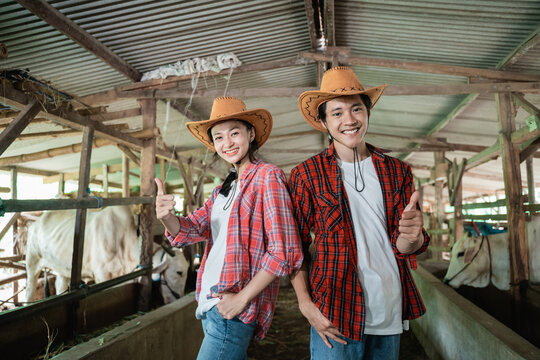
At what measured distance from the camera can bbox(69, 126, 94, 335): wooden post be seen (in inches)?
130

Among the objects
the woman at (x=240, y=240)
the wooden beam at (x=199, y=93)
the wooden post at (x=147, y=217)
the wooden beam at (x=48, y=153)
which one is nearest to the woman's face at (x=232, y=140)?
the woman at (x=240, y=240)

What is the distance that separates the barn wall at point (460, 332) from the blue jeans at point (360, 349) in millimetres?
1105

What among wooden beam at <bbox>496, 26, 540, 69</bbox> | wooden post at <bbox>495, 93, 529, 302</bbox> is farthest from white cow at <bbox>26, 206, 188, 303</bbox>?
wooden beam at <bbox>496, 26, 540, 69</bbox>

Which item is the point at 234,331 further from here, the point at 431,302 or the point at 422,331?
the point at 422,331

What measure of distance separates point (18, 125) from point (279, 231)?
253 centimetres

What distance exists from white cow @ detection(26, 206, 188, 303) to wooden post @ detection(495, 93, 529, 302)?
455 centimetres

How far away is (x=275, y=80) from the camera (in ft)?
19.0

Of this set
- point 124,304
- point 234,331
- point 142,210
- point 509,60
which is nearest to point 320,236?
point 234,331

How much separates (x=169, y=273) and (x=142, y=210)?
1.13 metres

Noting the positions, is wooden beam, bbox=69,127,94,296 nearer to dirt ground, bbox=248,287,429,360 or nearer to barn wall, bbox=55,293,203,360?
barn wall, bbox=55,293,203,360

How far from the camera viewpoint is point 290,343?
424cm

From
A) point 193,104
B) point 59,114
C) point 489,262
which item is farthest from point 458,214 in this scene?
point 59,114

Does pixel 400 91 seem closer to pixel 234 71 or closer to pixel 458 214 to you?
pixel 234 71

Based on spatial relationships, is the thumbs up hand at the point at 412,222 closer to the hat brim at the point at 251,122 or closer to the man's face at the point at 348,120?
the man's face at the point at 348,120
